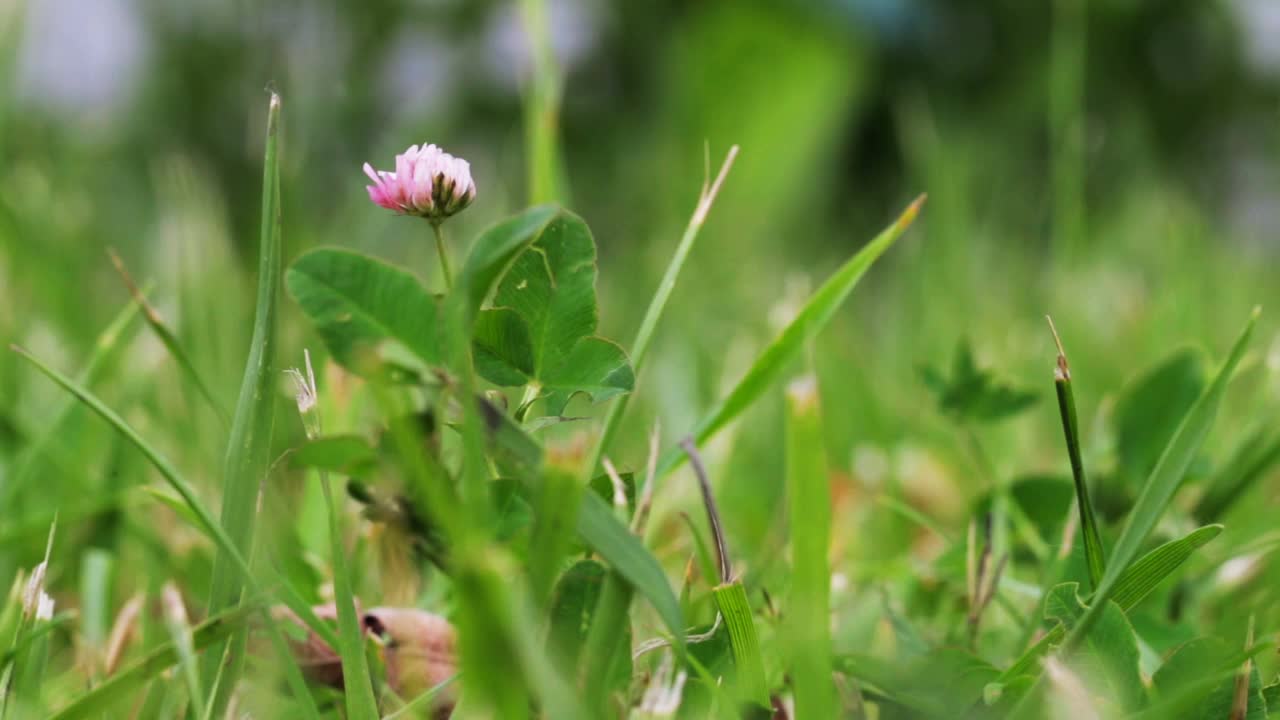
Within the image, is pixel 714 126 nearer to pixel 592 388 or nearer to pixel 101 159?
pixel 101 159

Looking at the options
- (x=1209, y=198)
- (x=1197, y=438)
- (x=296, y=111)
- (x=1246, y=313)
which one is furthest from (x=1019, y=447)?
(x=1209, y=198)

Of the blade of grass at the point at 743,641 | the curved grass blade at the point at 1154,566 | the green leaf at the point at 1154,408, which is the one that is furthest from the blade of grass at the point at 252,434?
the green leaf at the point at 1154,408

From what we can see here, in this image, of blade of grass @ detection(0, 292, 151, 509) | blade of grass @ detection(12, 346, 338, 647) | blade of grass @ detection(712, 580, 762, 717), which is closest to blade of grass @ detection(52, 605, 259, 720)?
blade of grass @ detection(12, 346, 338, 647)

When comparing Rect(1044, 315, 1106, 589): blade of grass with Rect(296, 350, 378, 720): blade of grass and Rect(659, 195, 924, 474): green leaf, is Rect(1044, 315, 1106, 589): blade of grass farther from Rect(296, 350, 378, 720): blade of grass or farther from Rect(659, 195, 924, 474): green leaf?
Rect(296, 350, 378, 720): blade of grass

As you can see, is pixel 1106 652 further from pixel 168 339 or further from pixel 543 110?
pixel 543 110

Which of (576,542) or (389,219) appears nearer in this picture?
(576,542)

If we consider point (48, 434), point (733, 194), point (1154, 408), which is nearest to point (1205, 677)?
point (1154, 408)

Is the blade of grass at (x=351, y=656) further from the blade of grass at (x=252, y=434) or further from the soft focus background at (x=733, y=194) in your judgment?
the soft focus background at (x=733, y=194)
